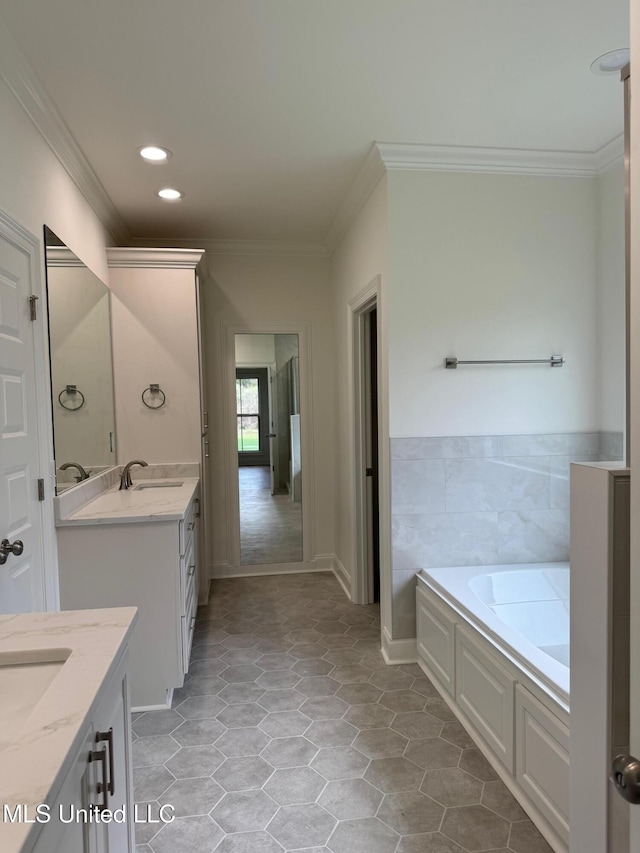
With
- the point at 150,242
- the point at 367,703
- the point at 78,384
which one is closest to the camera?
the point at 367,703

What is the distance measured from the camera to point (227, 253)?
14.3 ft

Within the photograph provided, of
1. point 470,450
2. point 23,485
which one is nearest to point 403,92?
point 470,450

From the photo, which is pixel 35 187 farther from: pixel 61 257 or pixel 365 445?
pixel 365 445

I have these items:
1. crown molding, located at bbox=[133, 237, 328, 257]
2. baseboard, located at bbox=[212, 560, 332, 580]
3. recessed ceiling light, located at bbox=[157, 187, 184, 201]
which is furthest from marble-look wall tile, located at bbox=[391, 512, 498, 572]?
crown molding, located at bbox=[133, 237, 328, 257]

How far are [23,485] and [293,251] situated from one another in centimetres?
303

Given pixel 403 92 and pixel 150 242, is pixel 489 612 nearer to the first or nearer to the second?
pixel 403 92

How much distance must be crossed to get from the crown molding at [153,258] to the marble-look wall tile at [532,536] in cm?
255

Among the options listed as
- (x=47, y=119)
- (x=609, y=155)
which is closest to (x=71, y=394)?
(x=47, y=119)

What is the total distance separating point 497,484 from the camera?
2.96 m

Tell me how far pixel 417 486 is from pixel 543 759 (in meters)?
1.38

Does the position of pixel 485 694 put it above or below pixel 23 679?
below

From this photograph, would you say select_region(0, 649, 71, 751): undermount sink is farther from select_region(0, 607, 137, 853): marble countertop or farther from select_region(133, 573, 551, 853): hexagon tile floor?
select_region(133, 573, 551, 853): hexagon tile floor

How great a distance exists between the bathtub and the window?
6.75ft

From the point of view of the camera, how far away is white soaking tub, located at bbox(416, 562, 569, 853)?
1727mm
